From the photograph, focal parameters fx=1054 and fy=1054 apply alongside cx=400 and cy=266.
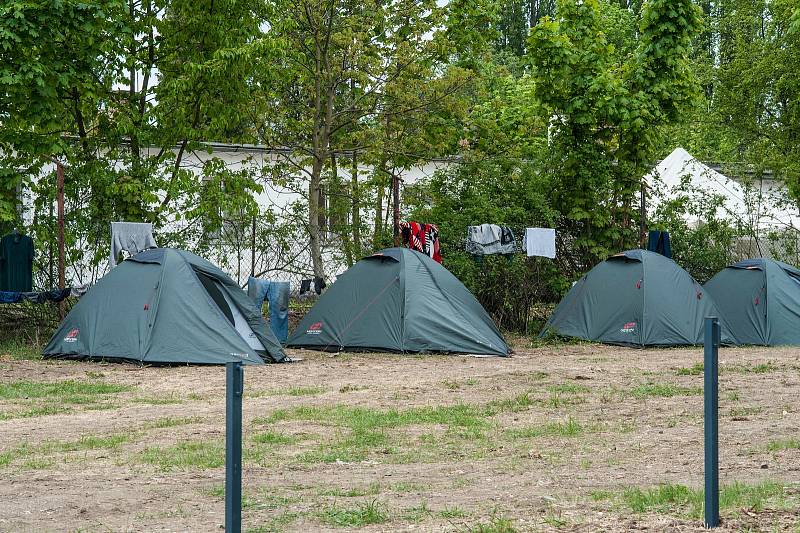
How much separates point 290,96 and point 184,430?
12980 mm

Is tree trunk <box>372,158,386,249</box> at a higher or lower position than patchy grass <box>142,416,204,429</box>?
higher

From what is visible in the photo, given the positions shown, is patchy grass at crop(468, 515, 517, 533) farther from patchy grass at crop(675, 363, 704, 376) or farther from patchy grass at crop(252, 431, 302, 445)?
patchy grass at crop(675, 363, 704, 376)

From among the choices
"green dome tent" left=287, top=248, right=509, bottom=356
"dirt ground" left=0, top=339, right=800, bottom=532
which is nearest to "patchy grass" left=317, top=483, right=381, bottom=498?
"dirt ground" left=0, top=339, right=800, bottom=532

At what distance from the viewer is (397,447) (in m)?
8.55

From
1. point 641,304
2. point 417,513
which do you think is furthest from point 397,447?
point 641,304

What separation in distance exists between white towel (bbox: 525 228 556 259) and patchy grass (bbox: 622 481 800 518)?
12.6 meters

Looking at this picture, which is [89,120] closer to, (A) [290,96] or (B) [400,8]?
(A) [290,96]

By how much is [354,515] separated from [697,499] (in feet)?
6.68

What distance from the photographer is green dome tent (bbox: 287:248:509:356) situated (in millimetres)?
16297

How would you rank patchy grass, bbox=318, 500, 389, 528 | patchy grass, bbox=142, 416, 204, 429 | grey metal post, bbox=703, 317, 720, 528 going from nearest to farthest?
grey metal post, bbox=703, 317, 720, 528, patchy grass, bbox=318, 500, 389, 528, patchy grass, bbox=142, 416, 204, 429

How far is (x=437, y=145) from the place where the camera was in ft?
69.5

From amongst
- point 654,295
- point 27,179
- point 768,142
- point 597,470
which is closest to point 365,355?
point 654,295

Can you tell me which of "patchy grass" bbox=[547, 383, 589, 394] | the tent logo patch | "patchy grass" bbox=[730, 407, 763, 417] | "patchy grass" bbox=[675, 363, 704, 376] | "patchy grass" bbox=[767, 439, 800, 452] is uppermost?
the tent logo patch

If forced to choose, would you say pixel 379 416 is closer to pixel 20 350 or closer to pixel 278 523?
pixel 278 523
